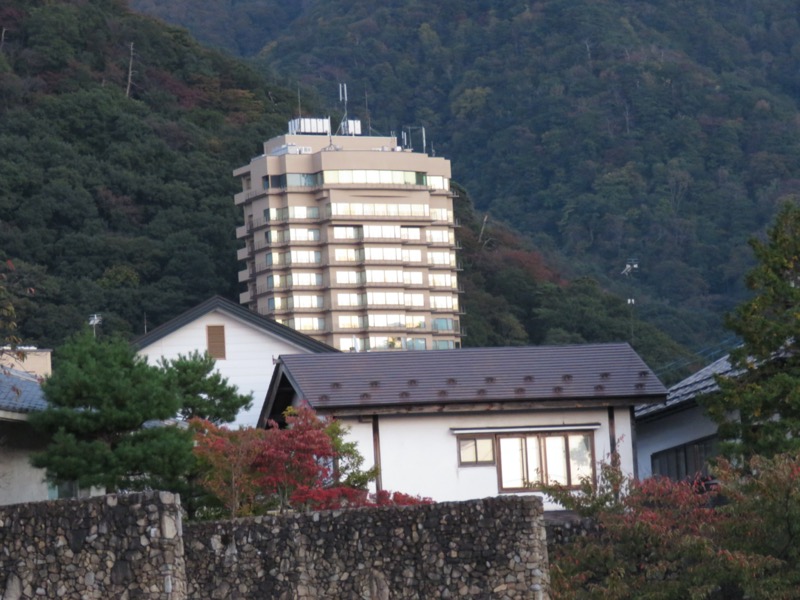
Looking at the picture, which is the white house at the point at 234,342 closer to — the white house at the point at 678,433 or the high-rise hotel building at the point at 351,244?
the white house at the point at 678,433

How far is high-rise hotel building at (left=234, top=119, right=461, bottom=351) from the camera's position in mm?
113625

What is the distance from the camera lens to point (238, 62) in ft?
450

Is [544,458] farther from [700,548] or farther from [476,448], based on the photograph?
[700,548]

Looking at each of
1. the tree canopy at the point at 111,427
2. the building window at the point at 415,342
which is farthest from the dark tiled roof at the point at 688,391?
the building window at the point at 415,342

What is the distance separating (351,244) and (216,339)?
69749 mm

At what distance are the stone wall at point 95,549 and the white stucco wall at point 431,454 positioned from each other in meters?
10.4

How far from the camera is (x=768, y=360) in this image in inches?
1066

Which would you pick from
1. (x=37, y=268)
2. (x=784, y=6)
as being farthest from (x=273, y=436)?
(x=784, y=6)

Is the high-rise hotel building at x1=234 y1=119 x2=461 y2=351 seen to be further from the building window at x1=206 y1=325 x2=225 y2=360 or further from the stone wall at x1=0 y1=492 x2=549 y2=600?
the stone wall at x1=0 y1=492 x2=549 y2=600

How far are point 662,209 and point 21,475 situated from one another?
376ft

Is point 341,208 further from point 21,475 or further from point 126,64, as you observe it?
point 21,475

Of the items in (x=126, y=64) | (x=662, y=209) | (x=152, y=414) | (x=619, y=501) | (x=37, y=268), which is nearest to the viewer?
(x=619, y=501)

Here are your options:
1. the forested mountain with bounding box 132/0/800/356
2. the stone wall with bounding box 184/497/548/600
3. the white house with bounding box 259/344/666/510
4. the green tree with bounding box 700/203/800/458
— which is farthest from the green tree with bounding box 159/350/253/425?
the forested mountain with bounding box 132/0/800/356

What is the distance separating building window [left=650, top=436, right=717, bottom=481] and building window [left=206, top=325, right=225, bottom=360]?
682 inches
